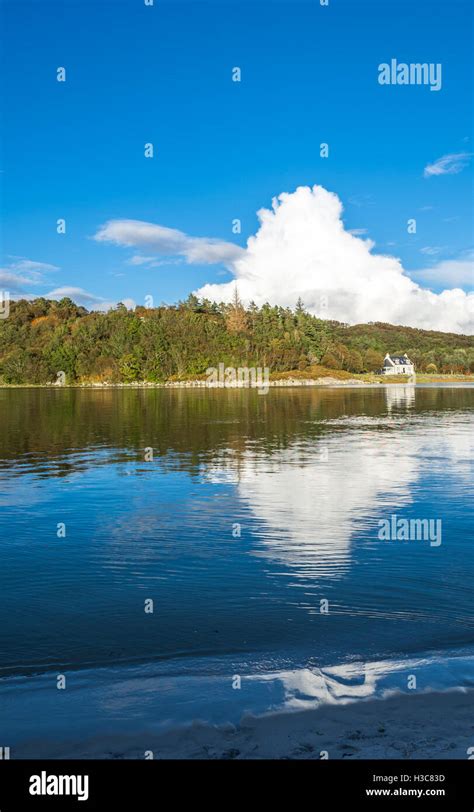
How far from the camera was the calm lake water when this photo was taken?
7.93 metres

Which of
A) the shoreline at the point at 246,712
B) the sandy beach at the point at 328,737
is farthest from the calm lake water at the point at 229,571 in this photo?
the sandy beach at the point at 328,737

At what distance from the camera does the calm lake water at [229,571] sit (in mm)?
7930

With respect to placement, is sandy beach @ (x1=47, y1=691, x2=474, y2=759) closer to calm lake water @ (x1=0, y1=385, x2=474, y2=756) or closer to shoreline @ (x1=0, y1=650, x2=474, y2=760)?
shoreline @ (x1=0, y1=650, x2=474, y2=760)

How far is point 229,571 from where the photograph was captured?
11.7 metres

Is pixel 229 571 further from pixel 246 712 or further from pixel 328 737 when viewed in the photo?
pixel 328 737

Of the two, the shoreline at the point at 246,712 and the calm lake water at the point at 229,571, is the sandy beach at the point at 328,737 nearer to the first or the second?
the shoreline at the point at 246,712

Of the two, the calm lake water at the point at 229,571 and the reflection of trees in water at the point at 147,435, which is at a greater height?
the reflection of trees in water at the point at 147,435

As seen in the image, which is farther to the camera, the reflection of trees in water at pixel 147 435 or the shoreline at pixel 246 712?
the reflection of trees in water at pixel 147 435

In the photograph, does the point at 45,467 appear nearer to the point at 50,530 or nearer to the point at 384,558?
the point at 50,530

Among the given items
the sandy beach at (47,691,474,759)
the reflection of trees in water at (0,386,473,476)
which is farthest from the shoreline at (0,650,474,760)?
the reflection of trees in water at (0,386,473,476)

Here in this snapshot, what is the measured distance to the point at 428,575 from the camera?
37.6ft

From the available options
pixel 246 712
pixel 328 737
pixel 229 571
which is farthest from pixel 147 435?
pixel 328 737

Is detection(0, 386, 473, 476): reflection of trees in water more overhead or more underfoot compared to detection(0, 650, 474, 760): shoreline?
more overhead
